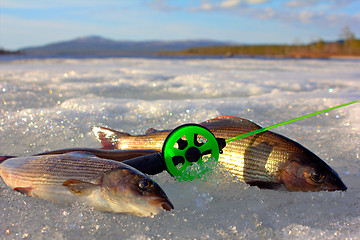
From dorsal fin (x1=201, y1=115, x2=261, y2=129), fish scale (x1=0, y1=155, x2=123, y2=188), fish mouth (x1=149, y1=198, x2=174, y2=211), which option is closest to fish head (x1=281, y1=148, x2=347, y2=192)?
dorsal fin (x1=201, y1=115, x2=261, y2=129)

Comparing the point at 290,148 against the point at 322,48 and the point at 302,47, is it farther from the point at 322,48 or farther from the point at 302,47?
the point at 302,47

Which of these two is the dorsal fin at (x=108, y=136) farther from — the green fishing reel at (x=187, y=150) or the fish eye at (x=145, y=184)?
the fish eye at (x=145, y=184)

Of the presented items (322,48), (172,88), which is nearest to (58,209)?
(172,88)

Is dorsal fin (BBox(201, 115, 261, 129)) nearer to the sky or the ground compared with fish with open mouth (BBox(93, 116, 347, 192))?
nearer to the sky

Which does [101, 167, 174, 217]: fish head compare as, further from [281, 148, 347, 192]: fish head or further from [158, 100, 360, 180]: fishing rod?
[281, 148, 347, 192]: fish head

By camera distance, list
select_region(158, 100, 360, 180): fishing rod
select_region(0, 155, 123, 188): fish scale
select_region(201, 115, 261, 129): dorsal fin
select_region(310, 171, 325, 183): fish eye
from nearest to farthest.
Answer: select_region(0, 155, 123, 188): fish scale → select_region(158, 100, 360, 180): fishing rod → select_region(310, 171, 325, 183): fish eye → select_region(201, 115, 261, 129): dorsal fin

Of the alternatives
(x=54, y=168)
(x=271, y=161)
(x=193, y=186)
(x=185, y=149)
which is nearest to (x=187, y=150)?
(x=185, y=149)

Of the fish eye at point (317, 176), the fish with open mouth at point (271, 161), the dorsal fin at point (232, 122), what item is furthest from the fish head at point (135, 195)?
the fish eye at point (317, 176)
